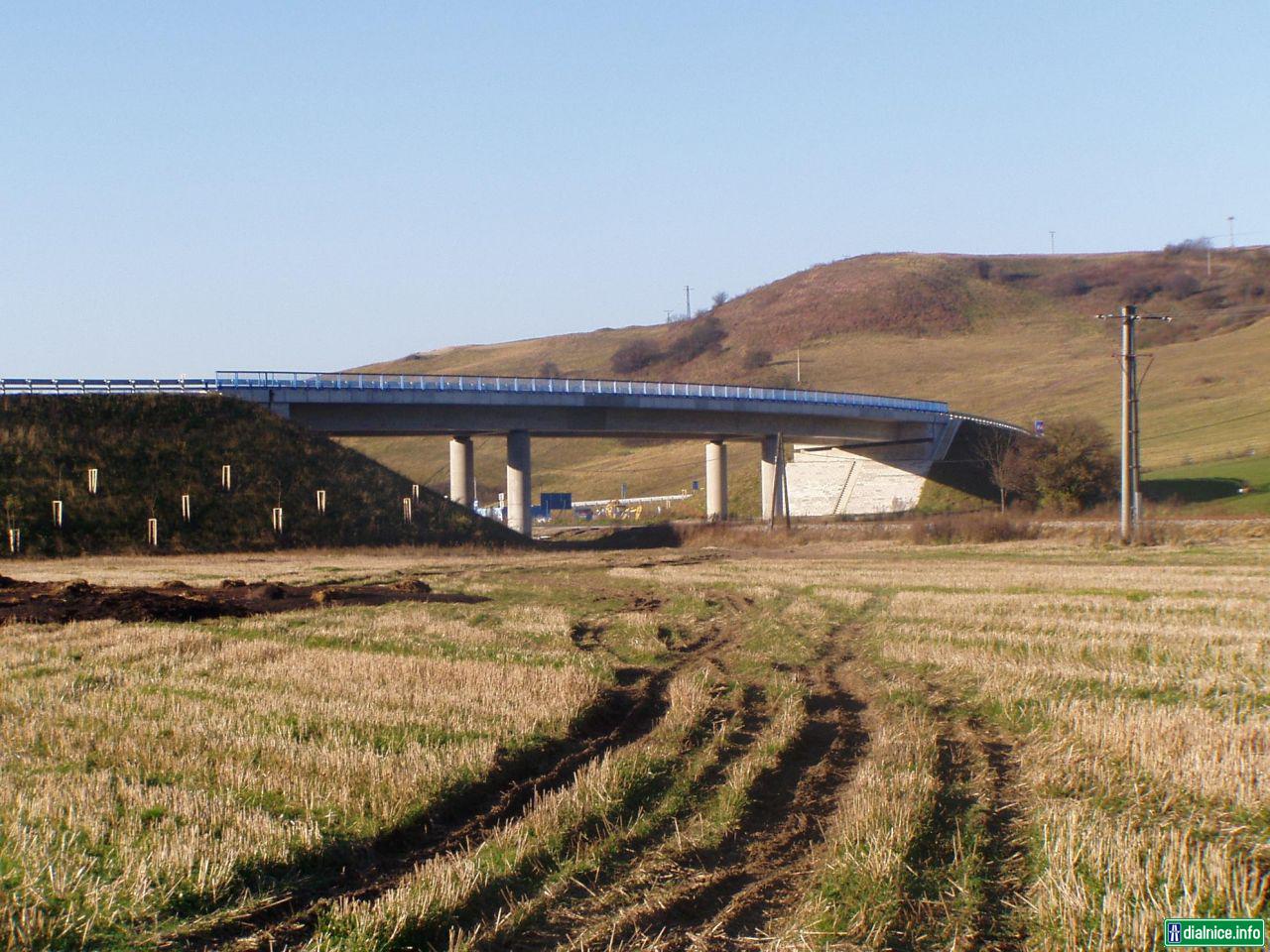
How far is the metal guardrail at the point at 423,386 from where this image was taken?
5791cm

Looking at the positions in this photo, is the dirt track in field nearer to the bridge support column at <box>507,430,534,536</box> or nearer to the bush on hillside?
the bridge support column at <box>507,430,534,536</box>

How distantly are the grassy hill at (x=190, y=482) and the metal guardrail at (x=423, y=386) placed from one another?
3.22ft

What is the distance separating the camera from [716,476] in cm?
7919

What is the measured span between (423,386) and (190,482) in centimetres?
1488

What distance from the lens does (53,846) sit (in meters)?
7.16

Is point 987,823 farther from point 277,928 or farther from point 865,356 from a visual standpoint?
point 865,356

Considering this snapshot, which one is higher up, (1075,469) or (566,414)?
(566,414)

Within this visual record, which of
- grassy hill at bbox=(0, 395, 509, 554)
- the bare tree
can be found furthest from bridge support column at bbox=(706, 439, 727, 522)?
grassy hill at bbox=(0, 395, 509, 554)

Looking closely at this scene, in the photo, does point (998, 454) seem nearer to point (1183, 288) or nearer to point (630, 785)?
point (630, 785)

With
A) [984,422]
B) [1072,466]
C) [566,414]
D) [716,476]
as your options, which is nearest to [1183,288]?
[984,422]

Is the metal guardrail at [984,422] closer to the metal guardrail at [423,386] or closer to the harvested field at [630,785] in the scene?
the metal guardrail at [423,386]

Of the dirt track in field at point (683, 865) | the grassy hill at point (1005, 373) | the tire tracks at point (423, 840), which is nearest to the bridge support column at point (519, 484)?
the grassy hill at point (1005, 373)

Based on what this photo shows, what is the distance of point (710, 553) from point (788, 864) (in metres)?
42.9

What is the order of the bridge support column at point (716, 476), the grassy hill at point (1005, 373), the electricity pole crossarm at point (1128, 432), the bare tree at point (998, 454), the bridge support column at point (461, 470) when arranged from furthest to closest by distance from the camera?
the grassy hill at point (1005, 373) < the bridge support column at point (716, 476) < the bare tree at point (998, 454) < the bridge support column at point (461, 470) < the electricity pole crossarm at point (1128, 432)
